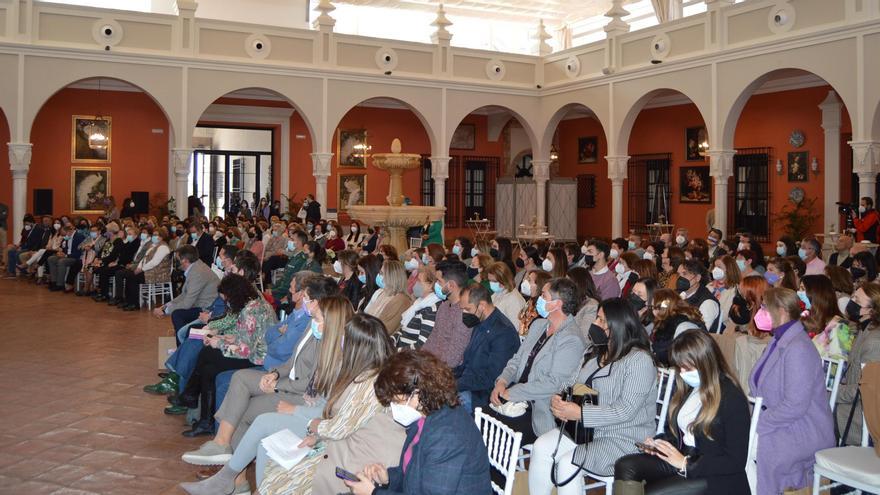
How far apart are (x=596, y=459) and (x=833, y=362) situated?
79.7 inches

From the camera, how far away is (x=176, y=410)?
686 centimetres

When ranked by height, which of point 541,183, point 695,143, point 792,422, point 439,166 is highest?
point 695,143

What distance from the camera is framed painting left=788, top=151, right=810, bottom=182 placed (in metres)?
18.1

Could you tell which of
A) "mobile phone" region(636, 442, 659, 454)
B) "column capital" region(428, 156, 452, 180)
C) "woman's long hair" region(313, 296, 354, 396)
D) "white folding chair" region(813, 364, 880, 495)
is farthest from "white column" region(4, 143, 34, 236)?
"white folding chair" region(813, 364, 880, 495)

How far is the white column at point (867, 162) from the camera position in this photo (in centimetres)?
1343

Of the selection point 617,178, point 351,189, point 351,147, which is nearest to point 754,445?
point 617,178

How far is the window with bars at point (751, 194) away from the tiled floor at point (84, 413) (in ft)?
44.4

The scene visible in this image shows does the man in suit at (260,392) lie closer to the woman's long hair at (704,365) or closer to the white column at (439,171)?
the woman's long hair at (704,365)

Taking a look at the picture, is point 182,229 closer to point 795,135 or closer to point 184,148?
point 184,148

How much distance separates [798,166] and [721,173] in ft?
10.5

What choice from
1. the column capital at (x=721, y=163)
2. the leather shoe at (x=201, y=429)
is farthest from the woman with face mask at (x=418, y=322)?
the column capital at (x=721, y=163)

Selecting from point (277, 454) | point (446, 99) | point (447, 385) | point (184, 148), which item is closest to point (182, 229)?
point (184, 148)

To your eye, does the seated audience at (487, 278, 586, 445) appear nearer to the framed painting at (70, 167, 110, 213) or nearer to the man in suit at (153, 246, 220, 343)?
the man in suit at (153, 246, 220, 343)

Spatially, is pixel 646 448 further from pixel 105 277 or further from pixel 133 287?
pixel 105 277
